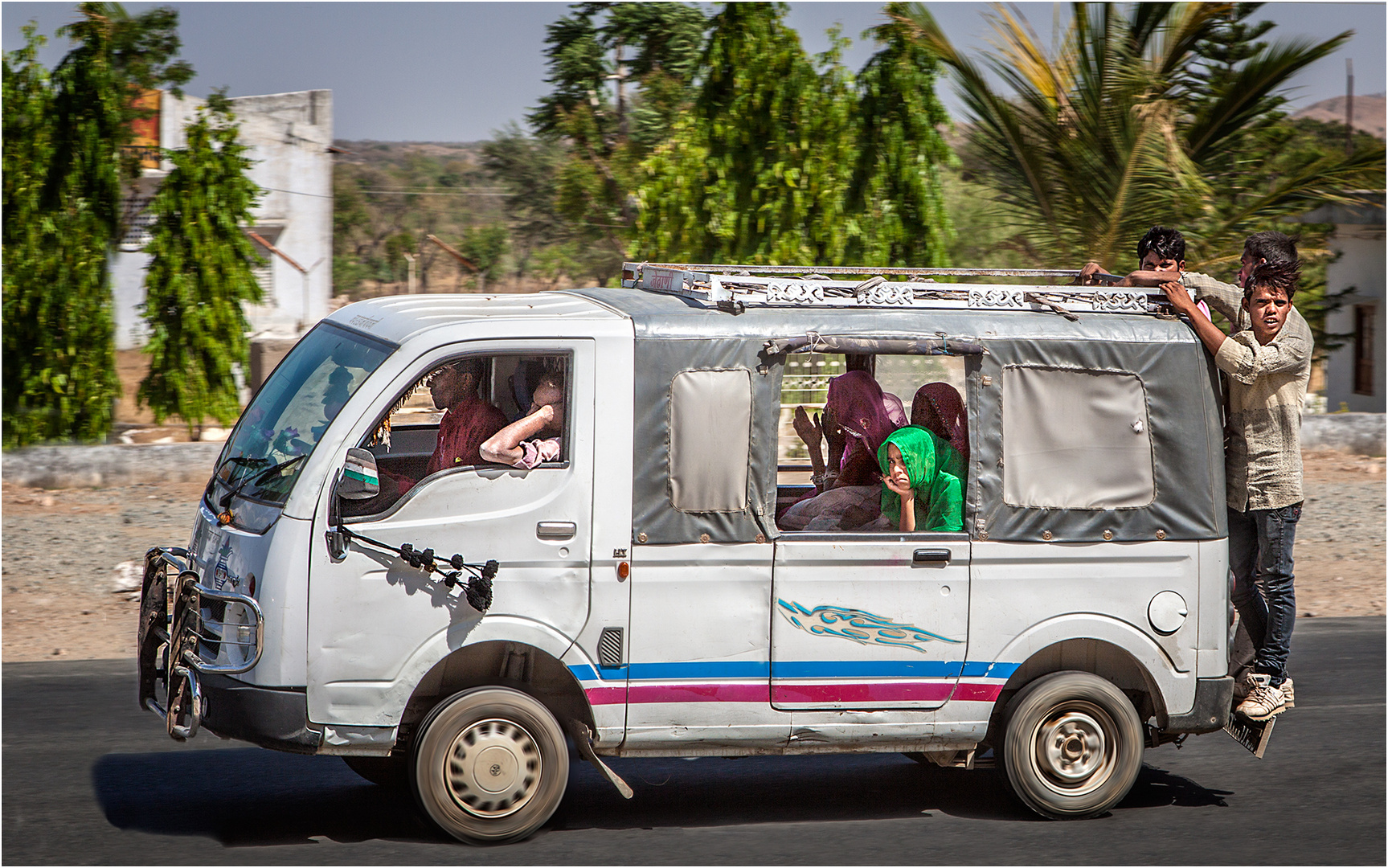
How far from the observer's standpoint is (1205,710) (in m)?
6.08

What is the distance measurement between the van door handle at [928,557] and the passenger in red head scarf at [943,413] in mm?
566

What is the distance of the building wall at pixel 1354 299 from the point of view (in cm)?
2427

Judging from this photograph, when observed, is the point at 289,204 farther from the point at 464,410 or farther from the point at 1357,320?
the point at 464,410

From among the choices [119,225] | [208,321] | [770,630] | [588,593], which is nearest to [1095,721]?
[770,630]

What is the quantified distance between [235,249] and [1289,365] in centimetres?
1260

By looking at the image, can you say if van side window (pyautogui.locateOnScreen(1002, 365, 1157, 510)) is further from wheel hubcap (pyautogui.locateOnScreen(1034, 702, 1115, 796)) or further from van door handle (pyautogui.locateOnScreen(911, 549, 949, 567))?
wheel hubcap (pyautogui.locateOnScreen(1034, 702, 1115, 796))

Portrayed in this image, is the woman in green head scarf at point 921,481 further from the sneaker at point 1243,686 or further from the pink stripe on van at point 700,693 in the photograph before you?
the sneaker at point 1243,686

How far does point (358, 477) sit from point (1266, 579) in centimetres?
416

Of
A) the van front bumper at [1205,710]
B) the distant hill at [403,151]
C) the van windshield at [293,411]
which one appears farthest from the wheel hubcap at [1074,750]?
the distant hill at [403,151]

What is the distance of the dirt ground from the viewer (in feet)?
31.5

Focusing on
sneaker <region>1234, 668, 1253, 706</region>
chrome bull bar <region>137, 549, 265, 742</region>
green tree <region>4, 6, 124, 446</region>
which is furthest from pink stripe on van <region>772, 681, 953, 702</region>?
green tree <region>4, 6, 124, 446</region>

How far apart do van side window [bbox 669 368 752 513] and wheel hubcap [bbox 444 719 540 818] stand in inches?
46.1

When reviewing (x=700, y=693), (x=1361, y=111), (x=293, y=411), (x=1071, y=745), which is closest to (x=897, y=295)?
(x=700, y=693)

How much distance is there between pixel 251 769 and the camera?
21.5ft
